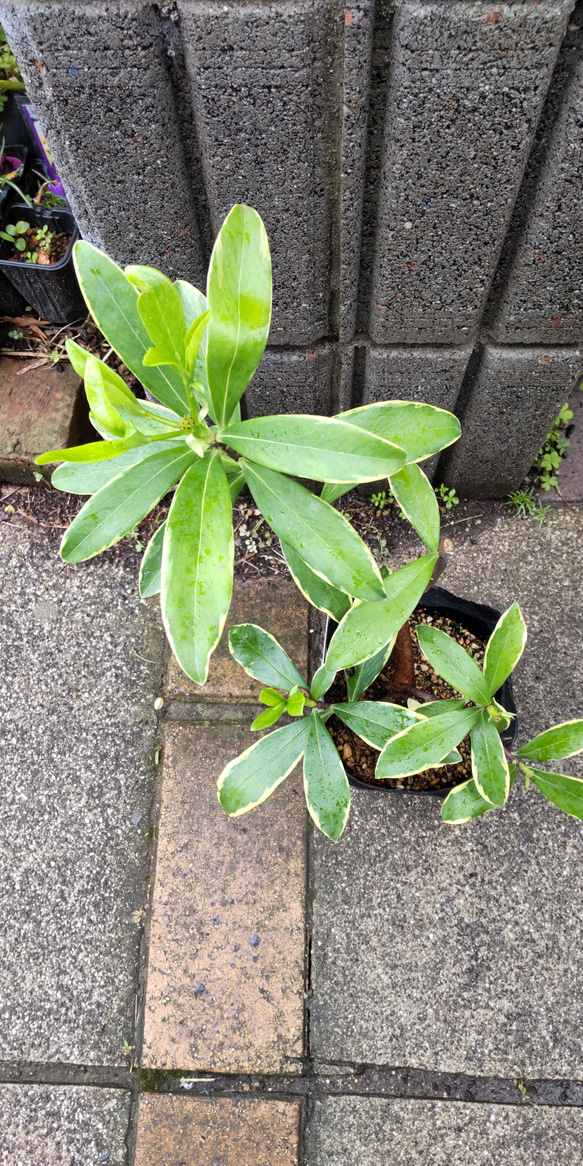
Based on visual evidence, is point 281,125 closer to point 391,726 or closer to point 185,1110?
point 391,726

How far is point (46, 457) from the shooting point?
81 centimetres

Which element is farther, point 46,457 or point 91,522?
point 91,522

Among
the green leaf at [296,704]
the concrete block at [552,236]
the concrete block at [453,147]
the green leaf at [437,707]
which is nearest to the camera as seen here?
the concrete block at [453,147]

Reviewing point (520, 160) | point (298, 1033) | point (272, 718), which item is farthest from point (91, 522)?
point (298, 1033)

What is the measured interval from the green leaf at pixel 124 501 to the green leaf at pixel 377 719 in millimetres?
647

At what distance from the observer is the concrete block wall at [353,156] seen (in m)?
1.03

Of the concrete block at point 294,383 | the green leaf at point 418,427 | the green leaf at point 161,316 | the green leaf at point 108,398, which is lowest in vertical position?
the concrete block at point 294,383

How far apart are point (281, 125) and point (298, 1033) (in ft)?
6.36

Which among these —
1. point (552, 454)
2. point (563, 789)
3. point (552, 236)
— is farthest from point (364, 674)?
point (552, 454)

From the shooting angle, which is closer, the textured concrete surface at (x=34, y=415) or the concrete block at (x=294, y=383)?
the concrete block at (x=294, y=383)

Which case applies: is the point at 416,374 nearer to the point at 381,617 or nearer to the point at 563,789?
the point at 381,617

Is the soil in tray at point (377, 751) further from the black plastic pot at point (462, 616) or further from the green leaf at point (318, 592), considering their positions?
the green leaf at point (318, 592)

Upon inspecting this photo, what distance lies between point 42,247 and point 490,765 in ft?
6.53

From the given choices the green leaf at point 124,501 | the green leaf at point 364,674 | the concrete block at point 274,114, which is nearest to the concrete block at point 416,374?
the concrete block at point 274,114
